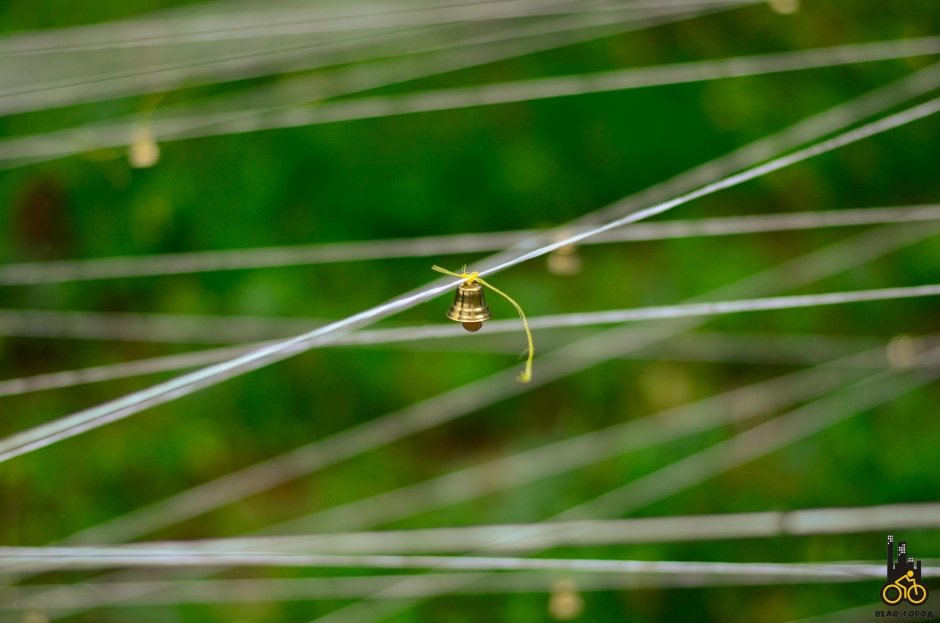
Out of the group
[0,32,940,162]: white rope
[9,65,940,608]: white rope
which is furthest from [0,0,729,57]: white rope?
[9,65,940,608]: white rope

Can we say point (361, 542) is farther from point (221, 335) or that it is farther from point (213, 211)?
point (213, 211)

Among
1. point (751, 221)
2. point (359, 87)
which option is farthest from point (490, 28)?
point (751, 221)

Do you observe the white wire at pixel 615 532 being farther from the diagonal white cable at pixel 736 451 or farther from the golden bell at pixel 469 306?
A: the golden bell at pixel 469 306

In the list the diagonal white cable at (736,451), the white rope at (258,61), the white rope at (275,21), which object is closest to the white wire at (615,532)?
the diagonal white cable at (736,451)

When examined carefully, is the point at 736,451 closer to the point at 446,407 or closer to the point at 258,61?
the point at 446,407

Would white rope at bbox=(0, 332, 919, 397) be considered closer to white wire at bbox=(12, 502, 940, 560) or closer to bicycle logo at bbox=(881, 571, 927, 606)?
white wire at bbox=(12, 502, 940, 560)

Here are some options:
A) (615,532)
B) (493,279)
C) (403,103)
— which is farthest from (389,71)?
(615,532)
